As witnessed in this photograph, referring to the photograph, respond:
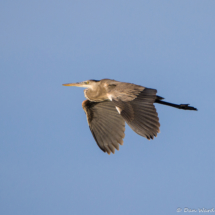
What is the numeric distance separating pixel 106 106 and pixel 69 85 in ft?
4.23

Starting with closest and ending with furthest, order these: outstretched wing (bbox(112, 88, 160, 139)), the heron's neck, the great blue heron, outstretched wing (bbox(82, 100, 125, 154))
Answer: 1. outstretched wing (bbox(112, 88, 160, 139))
2. the great blue heron
3. the heron's neck
4. outstretched wing (bbox(82, 100, 125, 154))

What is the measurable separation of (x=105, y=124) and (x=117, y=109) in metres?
2.02

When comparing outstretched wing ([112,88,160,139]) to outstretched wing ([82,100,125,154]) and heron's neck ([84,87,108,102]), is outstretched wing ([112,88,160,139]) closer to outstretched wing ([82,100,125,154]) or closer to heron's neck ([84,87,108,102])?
heron's neck ([84,87,108,102])

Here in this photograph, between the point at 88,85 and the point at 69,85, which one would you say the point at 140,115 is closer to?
the point at 88,85

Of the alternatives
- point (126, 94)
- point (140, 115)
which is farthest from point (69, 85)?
point (140, 115)

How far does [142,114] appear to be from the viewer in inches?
339

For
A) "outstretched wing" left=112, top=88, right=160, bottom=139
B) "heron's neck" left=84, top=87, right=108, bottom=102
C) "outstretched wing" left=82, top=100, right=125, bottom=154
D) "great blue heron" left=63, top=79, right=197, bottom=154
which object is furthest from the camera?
"outstretched wing" left=82, top=100, right=125, bottom=154

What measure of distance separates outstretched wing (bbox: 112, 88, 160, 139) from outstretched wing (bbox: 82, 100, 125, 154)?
154cm

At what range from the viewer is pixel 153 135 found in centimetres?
822

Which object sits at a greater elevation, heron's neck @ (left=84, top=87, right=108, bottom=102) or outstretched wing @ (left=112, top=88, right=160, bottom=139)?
heron's neck @ (left=84, top=87, right=108, bottom=102)

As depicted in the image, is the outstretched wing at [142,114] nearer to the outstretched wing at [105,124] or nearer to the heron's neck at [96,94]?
the heron's neck at [96,94]

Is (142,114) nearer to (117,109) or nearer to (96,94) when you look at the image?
(117,109)

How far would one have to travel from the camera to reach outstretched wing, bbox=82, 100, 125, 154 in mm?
10594

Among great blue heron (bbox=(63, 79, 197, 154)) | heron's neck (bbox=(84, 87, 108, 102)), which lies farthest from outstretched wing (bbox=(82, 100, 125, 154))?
heron's neck (bbox=(84, 87, 108, 102))
